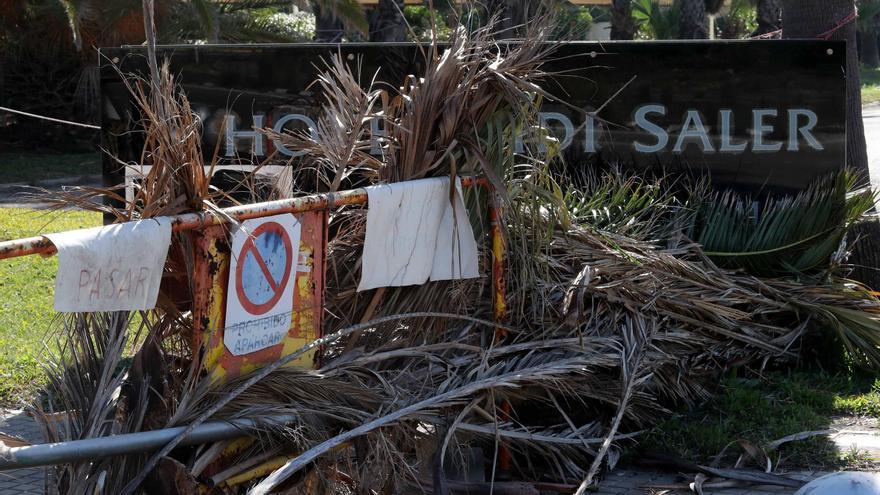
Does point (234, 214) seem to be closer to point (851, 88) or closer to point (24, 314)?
point (24, 314)

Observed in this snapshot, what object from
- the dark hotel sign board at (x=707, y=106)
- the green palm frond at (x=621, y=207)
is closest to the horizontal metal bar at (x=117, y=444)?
the green palm frond at (x=621, y=207)

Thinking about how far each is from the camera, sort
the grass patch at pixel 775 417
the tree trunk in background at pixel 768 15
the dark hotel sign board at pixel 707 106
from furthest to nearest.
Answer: the tree trunk in background at pixel 768 15
the dark hotel sign board at pixel 707 106
the grass patch at pixel 775 417

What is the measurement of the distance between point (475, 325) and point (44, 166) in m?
15.3

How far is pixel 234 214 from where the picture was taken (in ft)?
11.7

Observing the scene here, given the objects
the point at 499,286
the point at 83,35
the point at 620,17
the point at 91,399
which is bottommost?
the point at 91,399

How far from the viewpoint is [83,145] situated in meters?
20.9

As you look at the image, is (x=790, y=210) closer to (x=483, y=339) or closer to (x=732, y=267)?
(x=732, y=267)

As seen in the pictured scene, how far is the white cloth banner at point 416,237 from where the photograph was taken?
13.8 feet

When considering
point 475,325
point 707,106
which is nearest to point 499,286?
point 475,325

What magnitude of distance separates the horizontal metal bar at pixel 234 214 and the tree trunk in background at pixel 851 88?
416 centimetres

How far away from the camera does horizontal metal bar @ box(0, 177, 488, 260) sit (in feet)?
9.88

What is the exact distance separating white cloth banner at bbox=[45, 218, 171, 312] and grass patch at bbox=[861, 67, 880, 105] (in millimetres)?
36457

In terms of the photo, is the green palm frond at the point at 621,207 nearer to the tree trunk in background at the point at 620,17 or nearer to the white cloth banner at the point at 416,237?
the white cloth banner at the point at 416,237

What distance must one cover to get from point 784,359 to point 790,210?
0.90 m
